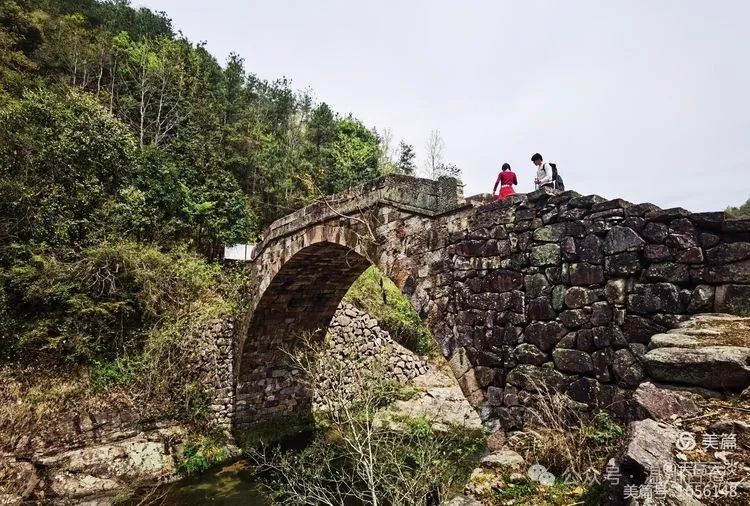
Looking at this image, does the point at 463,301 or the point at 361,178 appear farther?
the point at 361,178

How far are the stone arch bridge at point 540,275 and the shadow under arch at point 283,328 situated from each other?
2595 millimetres

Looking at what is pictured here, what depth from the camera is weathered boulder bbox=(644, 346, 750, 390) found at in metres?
2.60

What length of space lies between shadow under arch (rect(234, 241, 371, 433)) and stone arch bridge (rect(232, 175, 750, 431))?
8.51 ft

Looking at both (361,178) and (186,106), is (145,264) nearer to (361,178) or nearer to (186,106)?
(186,106)

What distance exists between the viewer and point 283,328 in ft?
36.7

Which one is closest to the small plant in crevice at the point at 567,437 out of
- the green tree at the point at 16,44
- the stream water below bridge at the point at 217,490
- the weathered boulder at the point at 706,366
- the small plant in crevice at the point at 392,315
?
the weathered boulder at the point at 706,366

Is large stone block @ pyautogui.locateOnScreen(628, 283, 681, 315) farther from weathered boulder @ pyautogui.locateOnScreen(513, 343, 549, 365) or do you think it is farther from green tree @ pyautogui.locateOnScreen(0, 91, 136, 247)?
green tree @ pyautogui.locateOnScreen(0, 91, 136, 247)

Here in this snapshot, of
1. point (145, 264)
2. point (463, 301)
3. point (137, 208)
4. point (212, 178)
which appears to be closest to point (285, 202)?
point (212, 178)

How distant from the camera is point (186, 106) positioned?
749 inches

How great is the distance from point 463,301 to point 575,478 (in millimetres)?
2171

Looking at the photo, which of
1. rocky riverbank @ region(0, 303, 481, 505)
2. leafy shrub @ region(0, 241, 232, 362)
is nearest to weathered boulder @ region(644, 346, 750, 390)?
rocky riverbank @ region(0, 303, 481, 505)

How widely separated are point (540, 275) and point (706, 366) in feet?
5.73

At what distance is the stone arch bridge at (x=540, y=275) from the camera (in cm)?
338

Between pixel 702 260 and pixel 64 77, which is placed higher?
pixel 64 77
